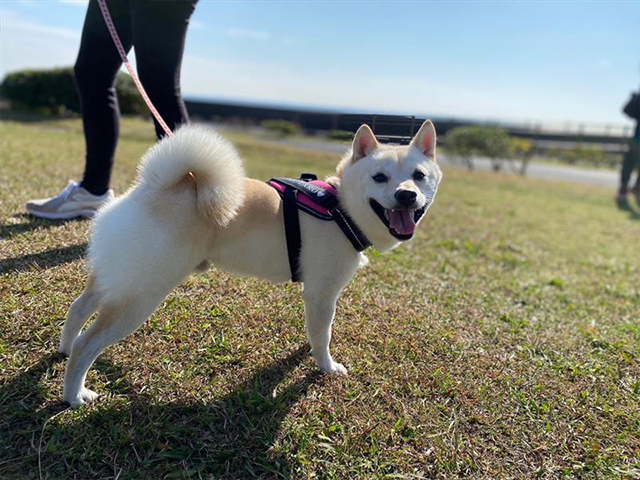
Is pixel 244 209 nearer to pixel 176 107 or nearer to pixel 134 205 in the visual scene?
pixel 134 205

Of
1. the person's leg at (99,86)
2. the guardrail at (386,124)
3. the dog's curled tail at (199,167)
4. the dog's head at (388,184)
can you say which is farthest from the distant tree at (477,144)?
the dog's curled tail at (199,167)

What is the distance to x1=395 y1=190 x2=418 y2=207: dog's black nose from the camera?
83.4 inches

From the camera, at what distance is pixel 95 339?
1.92 m

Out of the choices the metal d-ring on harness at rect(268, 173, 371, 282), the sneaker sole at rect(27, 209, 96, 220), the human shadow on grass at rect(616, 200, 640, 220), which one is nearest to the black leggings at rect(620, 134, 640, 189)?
the human shadow on grass at rect(616, 200, 640, 220)

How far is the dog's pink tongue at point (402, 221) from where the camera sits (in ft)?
7.27

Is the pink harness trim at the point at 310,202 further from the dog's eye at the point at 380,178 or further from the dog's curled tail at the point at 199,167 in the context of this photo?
the dog's curled tail at the point at 199,167

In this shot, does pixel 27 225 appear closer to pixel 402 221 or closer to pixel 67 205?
pixel 67 205

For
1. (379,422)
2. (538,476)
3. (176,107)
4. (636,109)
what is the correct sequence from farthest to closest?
(636,109), (176,107), (379,422), (538,476)

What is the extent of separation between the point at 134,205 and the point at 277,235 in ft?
2.24

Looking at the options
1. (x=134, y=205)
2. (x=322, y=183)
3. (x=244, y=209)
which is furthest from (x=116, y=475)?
(x=322, y=183)

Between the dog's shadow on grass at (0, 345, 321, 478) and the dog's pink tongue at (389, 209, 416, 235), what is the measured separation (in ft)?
3.28

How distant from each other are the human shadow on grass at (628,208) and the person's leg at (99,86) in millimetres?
9751

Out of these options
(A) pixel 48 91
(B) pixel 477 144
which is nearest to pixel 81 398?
(A) pixel 48 91

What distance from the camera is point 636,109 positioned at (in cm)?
984
